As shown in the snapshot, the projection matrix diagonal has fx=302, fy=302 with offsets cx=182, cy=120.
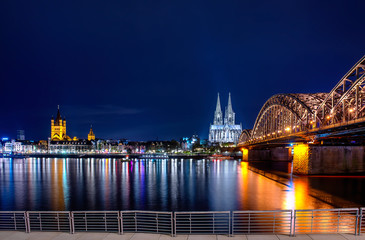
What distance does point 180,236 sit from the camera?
12.2 meters

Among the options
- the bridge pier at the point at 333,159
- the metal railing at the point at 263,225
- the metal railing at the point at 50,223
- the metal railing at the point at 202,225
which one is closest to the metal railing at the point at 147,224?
the metal railing at the point at 202,225

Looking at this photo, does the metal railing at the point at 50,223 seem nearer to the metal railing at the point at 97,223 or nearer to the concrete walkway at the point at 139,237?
the metal railing at the point at 97,223

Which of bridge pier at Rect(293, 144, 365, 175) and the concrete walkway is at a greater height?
the concrete walkway

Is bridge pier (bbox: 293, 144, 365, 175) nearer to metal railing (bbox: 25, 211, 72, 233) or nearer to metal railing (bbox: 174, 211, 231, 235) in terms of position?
metal railing (bbox: 174, 211, 231, 235)

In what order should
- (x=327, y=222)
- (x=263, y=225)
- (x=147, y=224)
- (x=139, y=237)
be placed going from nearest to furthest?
(x=139, y=237) < (x=327, y=222) < (x=263, y=225) < (x=147, y=224)

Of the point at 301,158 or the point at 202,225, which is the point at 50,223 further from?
the point at 301,158

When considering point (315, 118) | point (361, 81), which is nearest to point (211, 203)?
point (361, 81)

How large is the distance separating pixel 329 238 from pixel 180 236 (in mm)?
5762

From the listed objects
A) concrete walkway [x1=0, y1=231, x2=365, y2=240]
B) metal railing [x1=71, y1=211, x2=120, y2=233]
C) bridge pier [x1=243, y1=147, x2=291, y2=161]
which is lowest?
bridge pier [x1=243, y1=147, x2=291, y2=161]

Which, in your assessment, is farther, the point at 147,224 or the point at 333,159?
the point at 333,159

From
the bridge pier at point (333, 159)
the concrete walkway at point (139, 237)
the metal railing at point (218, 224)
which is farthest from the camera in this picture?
the bridge pier at point (333, 159)

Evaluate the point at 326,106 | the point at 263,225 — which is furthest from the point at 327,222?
the point at 326,106

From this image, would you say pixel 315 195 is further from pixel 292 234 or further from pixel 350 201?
pixel 292 234

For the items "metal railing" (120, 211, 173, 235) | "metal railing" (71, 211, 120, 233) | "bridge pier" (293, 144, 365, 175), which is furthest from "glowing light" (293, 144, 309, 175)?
"metal railing" (71, 211, 120, 233)
